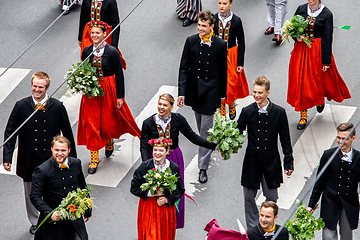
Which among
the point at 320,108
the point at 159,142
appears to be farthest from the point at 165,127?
the point at 320,108

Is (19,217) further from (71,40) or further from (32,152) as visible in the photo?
(71,40)

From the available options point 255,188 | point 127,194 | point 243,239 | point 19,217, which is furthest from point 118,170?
point 243,239

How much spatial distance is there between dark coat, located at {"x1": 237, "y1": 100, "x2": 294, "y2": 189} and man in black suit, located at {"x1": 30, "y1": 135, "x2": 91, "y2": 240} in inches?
89.6

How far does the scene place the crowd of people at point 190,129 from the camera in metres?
8.65

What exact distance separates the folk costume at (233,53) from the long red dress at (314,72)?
0.81m

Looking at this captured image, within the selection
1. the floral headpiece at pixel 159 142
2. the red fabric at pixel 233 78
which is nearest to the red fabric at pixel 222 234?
the floral headpiece at pixel 159 142

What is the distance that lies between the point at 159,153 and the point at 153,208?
2.23 feet

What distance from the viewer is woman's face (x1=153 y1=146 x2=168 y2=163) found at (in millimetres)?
8672

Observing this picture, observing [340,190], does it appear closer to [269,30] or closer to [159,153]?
[159,153]

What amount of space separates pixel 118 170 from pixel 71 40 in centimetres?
404

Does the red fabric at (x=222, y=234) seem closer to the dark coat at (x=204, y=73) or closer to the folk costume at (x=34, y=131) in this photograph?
the folk costume at (x=34, y=131)

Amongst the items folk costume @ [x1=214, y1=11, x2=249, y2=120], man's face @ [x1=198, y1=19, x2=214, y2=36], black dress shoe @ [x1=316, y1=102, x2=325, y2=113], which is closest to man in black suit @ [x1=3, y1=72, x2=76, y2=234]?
man's face @ [x1=198, y1=19, x2=214, y2=36]

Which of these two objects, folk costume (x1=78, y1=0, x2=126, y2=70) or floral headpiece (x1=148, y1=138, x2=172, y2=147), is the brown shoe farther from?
floral headpiece (x1=148, y1=138, x2=172, y2=147)

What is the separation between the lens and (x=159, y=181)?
8500 millimetres
